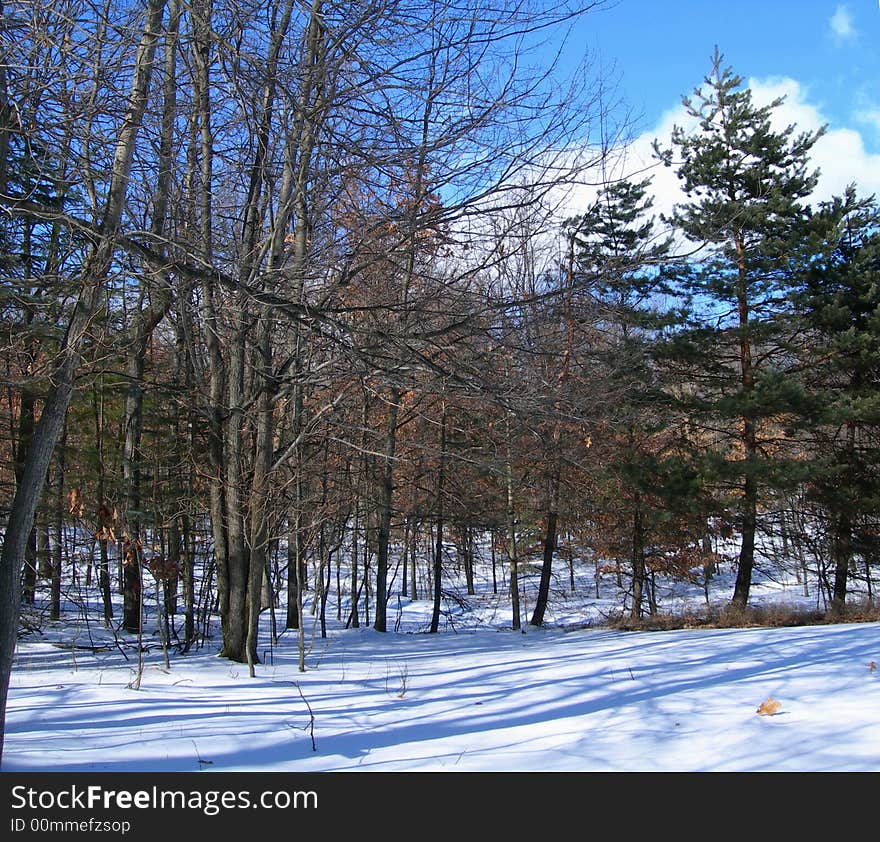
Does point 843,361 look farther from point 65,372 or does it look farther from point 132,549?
point 65,372

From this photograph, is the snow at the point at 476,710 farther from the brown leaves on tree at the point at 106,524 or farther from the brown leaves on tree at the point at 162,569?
the brown leaves on tree at the point at 106,524

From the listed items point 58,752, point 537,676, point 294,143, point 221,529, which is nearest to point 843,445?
point 537,676

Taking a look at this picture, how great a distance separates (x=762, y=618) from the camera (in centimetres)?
1379

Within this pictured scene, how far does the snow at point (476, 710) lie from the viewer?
4.39 metres

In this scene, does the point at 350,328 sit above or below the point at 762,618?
above

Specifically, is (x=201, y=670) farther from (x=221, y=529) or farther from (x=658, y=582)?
(x=658, y=582)

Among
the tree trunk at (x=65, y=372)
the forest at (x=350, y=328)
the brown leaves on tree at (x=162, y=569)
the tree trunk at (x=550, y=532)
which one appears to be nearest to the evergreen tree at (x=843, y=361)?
the forest at (x=350, y=328)

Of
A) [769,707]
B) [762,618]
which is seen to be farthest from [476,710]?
[762,618]

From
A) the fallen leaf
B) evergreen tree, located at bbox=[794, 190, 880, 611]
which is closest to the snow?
the fallen leaf

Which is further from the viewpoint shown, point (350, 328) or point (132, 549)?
point (132, 549)

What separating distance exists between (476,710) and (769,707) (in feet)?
7.51

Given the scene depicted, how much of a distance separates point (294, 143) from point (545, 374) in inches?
111

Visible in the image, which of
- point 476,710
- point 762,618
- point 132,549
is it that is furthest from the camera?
point 762,618

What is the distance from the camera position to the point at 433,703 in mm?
6605
